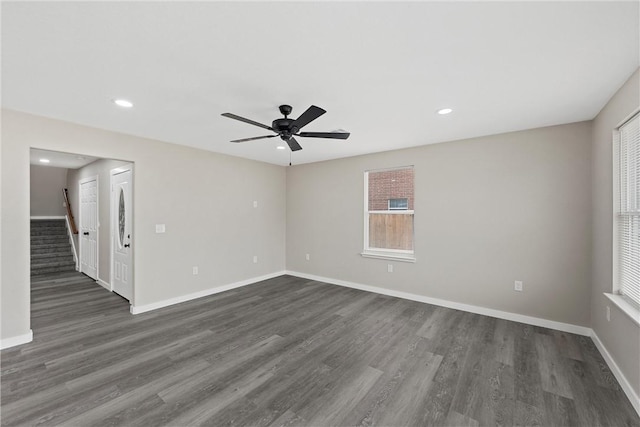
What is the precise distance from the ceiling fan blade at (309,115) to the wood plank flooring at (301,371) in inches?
88.0

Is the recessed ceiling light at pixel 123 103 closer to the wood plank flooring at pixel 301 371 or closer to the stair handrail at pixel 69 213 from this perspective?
the wood plank flooring at pixel 301 371

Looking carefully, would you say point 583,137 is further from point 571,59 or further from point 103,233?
point 103,233

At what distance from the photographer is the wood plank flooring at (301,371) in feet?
6.18

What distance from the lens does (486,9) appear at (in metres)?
1.39

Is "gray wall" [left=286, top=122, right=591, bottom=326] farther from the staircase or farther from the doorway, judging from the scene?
the staircase

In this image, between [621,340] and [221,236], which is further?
[221,236]

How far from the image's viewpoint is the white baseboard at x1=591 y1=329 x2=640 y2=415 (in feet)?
6.35

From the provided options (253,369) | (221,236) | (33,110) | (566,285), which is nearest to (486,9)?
(253,369)

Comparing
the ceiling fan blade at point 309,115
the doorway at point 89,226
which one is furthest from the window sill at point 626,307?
the doorway at point 89,226

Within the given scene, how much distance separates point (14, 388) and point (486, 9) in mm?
4218

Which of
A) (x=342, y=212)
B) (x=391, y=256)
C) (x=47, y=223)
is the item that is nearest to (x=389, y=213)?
(x=391, y=256)

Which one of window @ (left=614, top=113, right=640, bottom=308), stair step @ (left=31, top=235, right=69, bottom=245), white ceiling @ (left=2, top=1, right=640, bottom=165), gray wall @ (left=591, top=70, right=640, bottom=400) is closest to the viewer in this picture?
white ceiling @ (left=2, top=1, right=640, bottom=165)

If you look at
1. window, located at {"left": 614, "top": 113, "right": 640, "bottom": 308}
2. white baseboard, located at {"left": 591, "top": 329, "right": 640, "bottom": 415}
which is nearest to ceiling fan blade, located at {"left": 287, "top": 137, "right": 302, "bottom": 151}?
window, located at {"left": 614, "top": 113, "right": 640, "bottom": 308}

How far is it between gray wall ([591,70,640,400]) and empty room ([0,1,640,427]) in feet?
0.11
